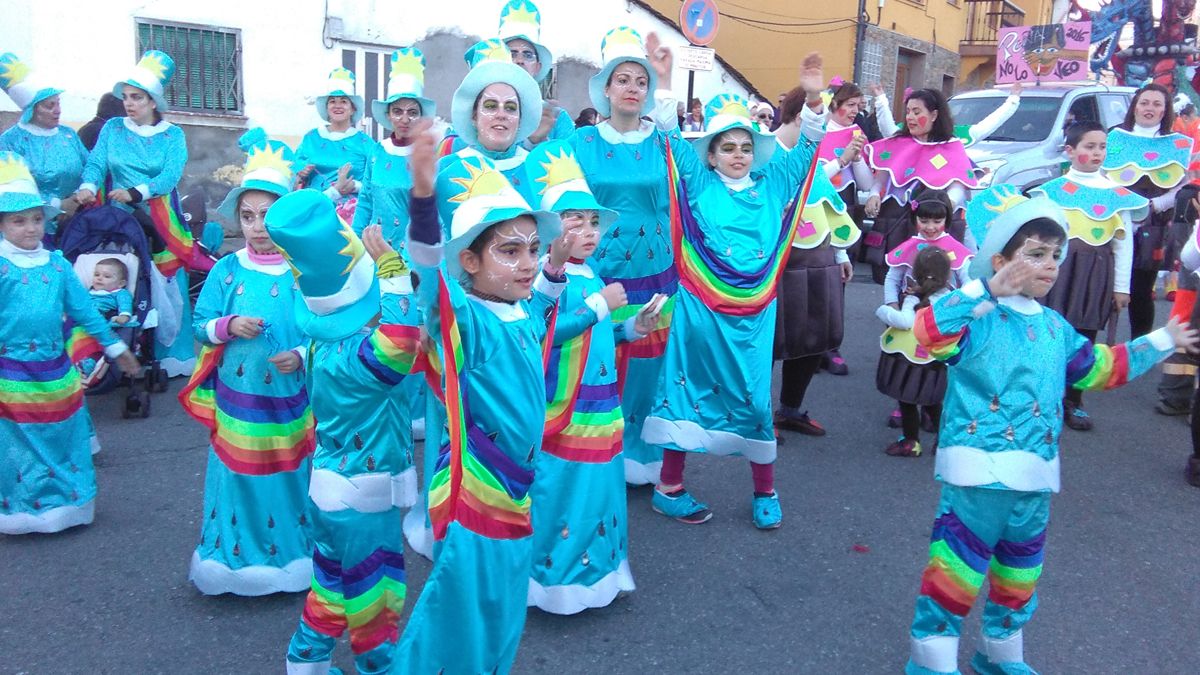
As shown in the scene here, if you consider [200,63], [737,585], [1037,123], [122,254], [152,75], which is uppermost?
[200,63]

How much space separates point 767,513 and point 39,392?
10.8 ft

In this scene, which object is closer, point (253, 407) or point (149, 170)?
point (253, 407)

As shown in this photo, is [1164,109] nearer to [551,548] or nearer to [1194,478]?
[1194,478]

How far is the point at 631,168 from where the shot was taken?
438 centimetres

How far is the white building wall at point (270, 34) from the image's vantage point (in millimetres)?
11453

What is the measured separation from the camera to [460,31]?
48.5 feet

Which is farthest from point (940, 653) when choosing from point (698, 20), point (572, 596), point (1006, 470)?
point (698, 20)

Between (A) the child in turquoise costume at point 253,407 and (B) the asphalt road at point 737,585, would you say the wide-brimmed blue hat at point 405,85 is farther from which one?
(B) the asphalt road at point 737,585

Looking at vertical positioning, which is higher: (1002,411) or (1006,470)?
(1002,411)

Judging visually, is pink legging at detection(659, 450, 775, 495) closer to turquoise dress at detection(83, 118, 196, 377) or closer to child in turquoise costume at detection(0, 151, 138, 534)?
child in turquoise costume at detection(0, 151, 138, 534)

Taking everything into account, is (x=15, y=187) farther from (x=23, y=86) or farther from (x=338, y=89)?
(x=338, y=89)

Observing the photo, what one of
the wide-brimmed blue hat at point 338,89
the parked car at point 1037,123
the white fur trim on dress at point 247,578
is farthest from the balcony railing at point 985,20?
the white fur trim on dress at point 247,578

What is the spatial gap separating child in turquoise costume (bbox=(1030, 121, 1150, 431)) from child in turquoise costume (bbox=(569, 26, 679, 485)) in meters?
2.51

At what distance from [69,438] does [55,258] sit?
804mm
